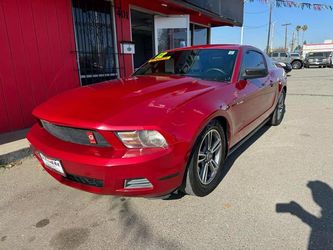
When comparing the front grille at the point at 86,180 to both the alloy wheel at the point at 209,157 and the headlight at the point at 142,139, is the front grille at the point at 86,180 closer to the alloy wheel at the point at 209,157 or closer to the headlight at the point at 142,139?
the headlight at the point at 142,139

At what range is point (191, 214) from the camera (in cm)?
252

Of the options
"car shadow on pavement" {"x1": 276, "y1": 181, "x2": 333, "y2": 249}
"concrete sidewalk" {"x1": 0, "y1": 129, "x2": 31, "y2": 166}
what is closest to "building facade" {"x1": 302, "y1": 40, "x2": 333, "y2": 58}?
"car shadow on pavement" {"x1": 276, "y1": 181, "x2": 333, "y2": 249}

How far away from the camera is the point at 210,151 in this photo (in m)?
2.85

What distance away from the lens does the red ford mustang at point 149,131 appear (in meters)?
2.11

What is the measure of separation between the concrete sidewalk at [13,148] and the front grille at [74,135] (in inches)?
61.9

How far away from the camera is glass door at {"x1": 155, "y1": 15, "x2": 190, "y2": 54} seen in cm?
838

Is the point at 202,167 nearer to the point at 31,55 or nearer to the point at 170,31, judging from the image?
the point at 31,55

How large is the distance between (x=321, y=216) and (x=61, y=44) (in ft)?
16.9

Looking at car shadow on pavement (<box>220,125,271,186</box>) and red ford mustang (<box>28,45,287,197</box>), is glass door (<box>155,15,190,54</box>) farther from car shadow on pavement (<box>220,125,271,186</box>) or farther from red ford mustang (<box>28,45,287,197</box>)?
red ford mustang (<box>28,45,287,197</box>)

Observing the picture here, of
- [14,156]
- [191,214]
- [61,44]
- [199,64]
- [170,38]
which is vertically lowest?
[191,214]

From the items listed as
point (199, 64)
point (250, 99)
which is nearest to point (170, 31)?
point (199, 64)

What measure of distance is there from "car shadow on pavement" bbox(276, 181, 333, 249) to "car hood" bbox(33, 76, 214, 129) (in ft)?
4.50

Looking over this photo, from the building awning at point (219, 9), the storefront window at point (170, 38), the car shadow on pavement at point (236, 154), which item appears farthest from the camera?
the storefront window at point (170, 38)

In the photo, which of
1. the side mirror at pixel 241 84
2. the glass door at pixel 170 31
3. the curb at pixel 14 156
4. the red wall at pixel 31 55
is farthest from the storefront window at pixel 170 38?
the curb at pixel 14 156
